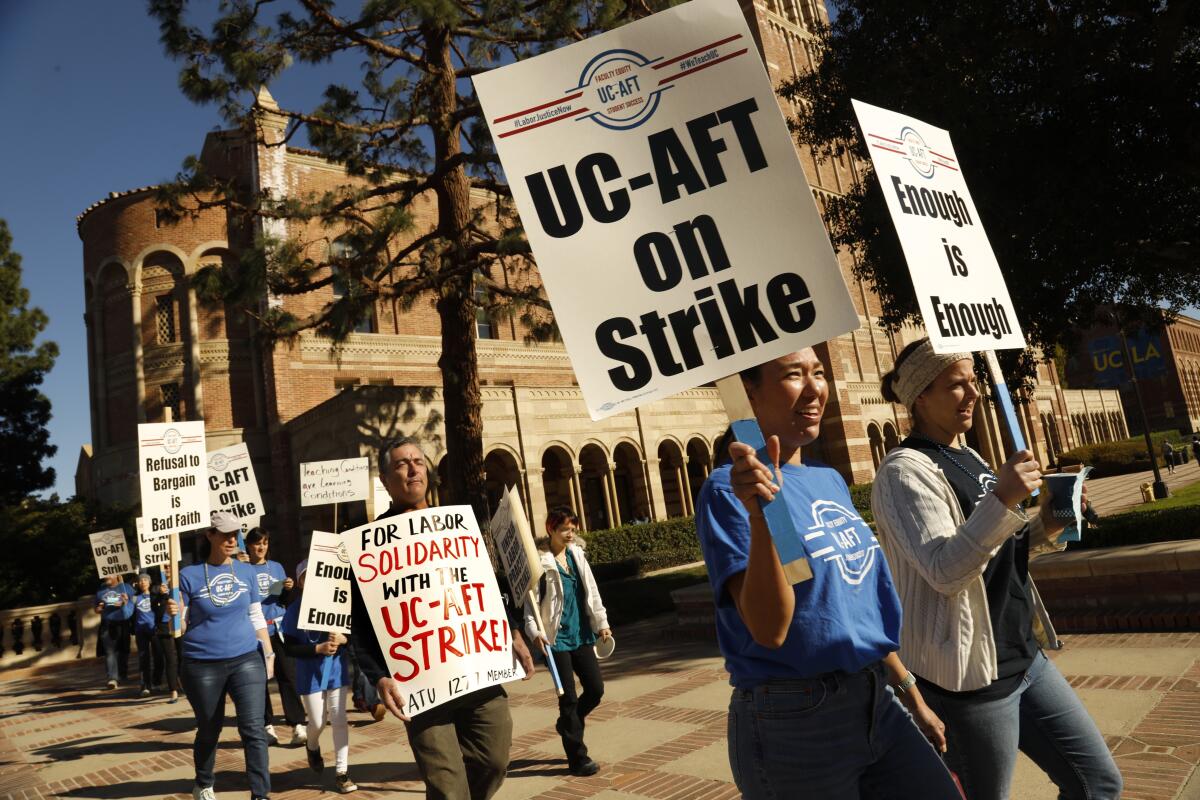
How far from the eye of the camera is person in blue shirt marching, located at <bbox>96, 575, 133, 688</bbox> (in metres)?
15.1

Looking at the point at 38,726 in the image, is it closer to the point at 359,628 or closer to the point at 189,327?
the point at 359,628

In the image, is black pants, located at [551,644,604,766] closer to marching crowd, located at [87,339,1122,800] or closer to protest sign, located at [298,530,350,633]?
protest sign, located at [298,530,350,633]

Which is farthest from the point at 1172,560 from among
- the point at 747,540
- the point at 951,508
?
the point at 747,540

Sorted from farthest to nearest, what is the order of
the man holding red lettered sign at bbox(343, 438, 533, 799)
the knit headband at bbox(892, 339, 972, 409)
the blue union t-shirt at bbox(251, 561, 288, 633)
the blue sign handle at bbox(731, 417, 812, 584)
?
the blue union t-shirt at bbox(251, 561, 288, 633), the man holding red lettered sign at bbox(343, 438, 533, 799), the knit headband at bbox(892, 339, 972, 409), the blue sign handle at bbox(731, 417, 812, 584)

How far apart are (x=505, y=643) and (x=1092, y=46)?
32.1ft

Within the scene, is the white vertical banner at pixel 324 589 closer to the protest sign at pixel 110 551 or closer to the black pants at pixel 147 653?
the black pants at pixel 147 653

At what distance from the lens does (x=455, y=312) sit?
1362 centimetres

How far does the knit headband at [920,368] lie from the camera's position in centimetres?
281

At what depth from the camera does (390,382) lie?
93.7 feet

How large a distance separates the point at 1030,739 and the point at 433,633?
8.54 feet

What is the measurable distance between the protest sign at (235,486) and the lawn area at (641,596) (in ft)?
20.3

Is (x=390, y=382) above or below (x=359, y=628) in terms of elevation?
above

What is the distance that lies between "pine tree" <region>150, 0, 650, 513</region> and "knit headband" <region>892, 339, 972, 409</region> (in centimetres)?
970

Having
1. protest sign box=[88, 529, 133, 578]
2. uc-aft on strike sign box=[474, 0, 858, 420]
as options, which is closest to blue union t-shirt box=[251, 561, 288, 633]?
uc-aft on strike sign box=[474, 0, 858, 420]
